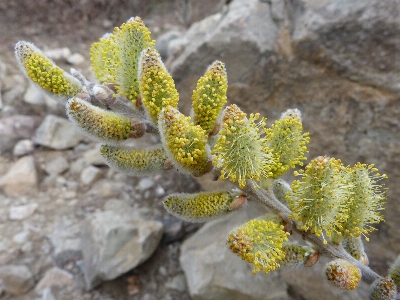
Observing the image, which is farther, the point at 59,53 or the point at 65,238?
the point at 59,53

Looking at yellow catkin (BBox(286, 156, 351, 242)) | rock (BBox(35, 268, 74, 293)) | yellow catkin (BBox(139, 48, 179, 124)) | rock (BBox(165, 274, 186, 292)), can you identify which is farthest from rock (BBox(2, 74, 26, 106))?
yellow catkin (BBox(286, 156, 351, 242))

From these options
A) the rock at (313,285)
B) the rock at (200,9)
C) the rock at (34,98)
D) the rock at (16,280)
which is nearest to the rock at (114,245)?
the rock at (16,280)

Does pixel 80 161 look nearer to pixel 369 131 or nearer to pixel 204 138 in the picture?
pixel 369 131

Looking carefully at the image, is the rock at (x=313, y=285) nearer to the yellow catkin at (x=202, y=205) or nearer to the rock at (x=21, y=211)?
the yellow catkin at (x=202, y=205)

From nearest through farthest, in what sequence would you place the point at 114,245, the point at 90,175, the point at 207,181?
the point at 114,245, the point at 207,181, the point at 90,175

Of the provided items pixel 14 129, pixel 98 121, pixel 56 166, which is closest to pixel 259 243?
pixel 98 121

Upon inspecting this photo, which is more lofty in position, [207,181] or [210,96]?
[210,96]

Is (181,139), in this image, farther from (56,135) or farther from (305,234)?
(56,135)

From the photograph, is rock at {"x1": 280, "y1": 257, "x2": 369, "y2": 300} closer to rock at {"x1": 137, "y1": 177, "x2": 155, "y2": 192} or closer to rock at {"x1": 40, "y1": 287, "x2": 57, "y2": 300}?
rock at {"x1": 137, "y1": 177, "x2": 155, "y2": 192}
